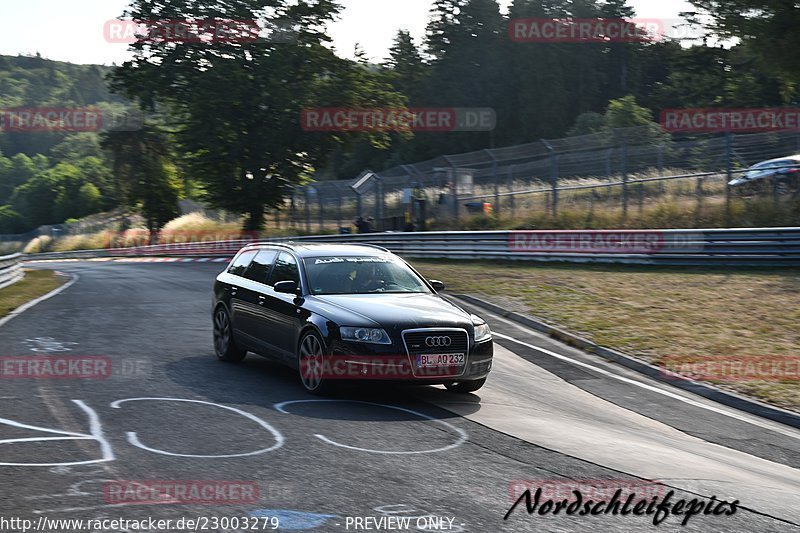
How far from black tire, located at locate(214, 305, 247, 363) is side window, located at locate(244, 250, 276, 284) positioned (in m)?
0.62

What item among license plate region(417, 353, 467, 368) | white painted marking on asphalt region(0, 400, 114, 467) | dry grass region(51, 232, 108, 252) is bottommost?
dry grass region(51, 232, 108, 252)

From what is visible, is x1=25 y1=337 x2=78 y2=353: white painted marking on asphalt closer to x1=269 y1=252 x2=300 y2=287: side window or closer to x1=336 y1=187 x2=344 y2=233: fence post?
x1=269 y1=252 x2=300 y2=287: side window

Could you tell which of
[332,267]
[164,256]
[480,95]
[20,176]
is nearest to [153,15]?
[164,256]

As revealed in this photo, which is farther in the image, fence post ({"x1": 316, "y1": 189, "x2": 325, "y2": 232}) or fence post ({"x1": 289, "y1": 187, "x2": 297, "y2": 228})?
fence post ({"x1": 289, "y1": 187, "x2": 297, "y2": 228})

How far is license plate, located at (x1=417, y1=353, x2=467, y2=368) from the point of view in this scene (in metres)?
8.70

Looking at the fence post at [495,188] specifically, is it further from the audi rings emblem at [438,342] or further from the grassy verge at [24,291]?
the audi rings emblem at [438,342]

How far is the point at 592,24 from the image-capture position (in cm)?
7744

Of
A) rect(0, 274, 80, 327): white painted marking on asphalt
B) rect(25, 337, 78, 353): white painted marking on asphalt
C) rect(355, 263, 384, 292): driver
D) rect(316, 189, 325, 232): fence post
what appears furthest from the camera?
rect(316, 189, 325, 232): fence post

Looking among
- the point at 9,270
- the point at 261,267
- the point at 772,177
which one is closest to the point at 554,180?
the point at 772,177

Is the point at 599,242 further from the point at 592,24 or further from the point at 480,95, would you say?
the point at 480,95

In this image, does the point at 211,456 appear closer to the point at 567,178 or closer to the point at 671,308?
the point at 671,308

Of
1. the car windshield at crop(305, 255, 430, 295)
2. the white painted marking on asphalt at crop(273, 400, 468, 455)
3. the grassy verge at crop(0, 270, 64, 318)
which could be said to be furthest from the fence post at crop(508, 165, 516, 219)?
the white painted marking on asphalt at crop(273, 400, 468, 455)

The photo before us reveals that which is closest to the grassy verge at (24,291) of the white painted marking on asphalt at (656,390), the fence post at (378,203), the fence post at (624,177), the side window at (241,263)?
the side window at (241,263)

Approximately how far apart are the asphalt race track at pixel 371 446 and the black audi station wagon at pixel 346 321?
0.32m
